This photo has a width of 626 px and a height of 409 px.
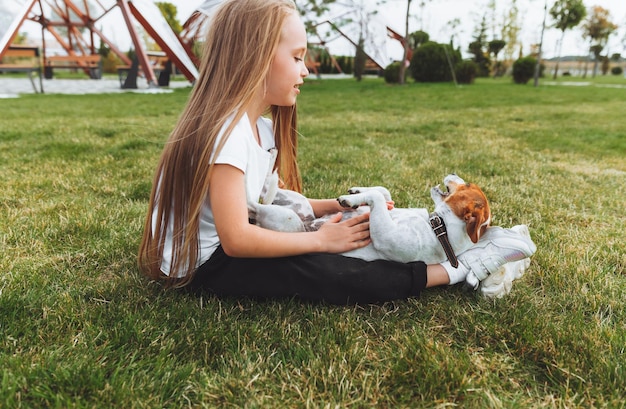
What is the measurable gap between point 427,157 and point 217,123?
3.70 metres

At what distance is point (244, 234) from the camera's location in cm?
170

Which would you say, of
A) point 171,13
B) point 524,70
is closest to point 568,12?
point 524,70

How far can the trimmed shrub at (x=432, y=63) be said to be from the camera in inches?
770

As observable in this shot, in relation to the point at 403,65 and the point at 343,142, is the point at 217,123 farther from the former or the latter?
the point at 403,65

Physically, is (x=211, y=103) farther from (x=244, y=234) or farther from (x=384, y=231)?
(x=384, y=231)

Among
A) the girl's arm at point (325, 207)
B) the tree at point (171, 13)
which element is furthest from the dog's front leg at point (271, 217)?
the tree at point (171, 13)

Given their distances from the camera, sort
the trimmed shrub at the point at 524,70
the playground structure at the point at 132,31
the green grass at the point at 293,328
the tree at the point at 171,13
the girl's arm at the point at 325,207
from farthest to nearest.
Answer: the tree at the point at 171,13 < the trimmed shrub at the point at 524,70 < the playground structure at the point at 132,31 < the girl's arm at the point at 325,207 < the green grass at the point at 293,328

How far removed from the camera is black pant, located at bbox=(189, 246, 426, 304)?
1843 mm

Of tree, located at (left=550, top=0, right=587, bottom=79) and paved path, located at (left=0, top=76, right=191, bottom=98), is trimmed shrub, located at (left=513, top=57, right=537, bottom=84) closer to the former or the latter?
tree, located at (left=550, top=0, right=587, bottom=79)

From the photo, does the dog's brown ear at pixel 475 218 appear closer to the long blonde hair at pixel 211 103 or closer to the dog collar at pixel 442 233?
the dog collar at pixel 442 233

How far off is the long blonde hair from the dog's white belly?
0.67 metres

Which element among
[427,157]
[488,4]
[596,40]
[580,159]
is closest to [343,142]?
[427,157]

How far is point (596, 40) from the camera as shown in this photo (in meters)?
44.5

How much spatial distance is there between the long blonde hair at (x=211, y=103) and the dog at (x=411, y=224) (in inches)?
10.8
